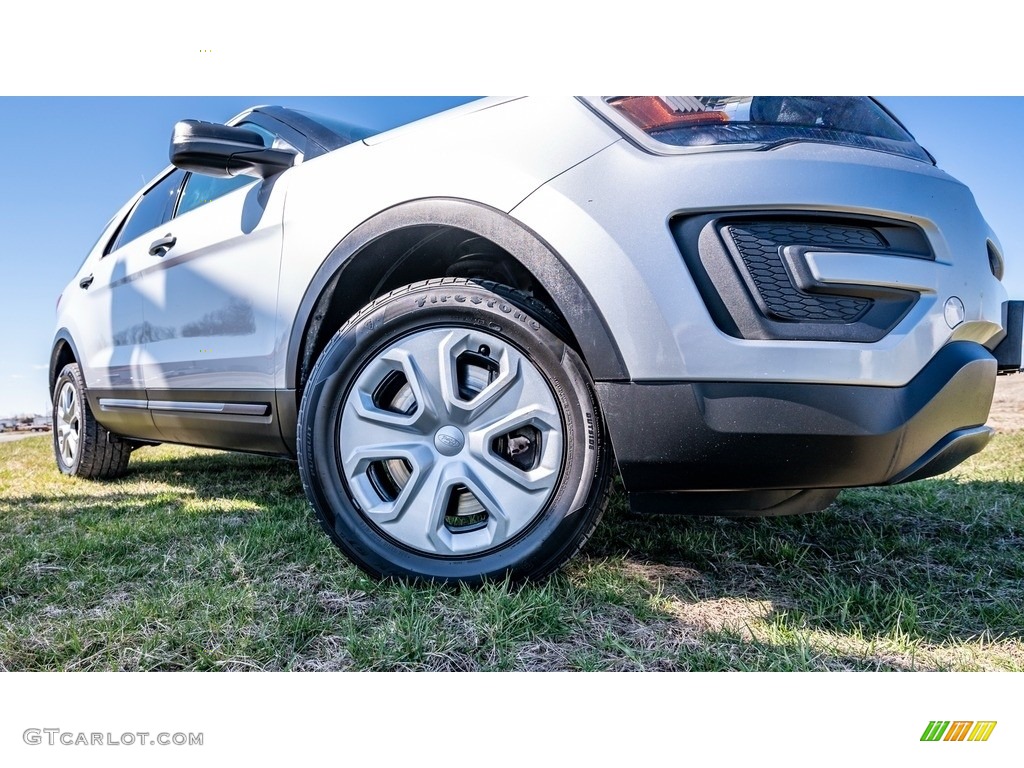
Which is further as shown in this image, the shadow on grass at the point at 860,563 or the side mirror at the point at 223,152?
the side mirror at the point at 223,152

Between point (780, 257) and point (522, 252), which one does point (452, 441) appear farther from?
point (780, 257)

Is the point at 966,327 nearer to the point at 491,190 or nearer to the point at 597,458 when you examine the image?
the point at 597,458

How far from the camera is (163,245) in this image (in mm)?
2262

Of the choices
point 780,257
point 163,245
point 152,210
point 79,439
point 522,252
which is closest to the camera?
point 780,257

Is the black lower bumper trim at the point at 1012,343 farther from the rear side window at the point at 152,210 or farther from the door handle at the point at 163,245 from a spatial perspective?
the rear side window at the point at 152,210

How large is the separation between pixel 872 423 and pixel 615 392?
48 cm

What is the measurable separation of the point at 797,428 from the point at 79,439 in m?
3.30

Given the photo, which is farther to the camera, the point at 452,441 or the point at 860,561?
the point at 860,561

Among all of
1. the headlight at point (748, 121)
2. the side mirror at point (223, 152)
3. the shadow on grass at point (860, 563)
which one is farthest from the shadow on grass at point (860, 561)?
the side mirror at point (223, 152)

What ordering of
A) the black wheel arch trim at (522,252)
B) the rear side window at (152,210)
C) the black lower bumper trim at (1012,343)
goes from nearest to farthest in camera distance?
the black wheel arch trim at (522,252), the black lower bumper trim at (1012,343), the rear side window at (152,210)

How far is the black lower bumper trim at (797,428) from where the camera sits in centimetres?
116

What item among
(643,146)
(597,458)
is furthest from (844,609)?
(643,146)

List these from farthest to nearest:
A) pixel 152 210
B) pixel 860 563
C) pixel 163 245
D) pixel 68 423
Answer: pixel 68 423 < pixel 152 210 < pixel 163 245 < pixel 860 563

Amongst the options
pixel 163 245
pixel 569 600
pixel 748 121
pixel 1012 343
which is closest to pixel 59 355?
pixel 163 245
